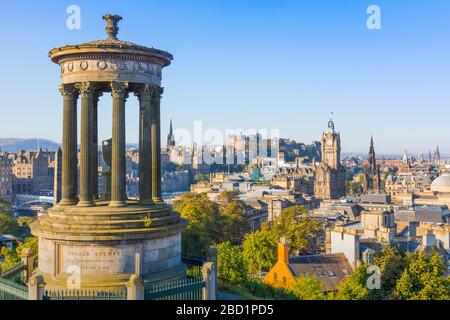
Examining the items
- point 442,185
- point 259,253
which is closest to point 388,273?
point 259,253

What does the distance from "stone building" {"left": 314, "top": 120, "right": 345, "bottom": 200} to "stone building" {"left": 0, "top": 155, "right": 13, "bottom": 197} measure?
312 ft

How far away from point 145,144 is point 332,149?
156 m

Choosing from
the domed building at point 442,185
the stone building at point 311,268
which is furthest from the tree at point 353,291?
the domed building at point 442,185

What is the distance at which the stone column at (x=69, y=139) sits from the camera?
72.6 feet

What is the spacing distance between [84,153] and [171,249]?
5.23 m

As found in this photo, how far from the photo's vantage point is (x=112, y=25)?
22484 mm

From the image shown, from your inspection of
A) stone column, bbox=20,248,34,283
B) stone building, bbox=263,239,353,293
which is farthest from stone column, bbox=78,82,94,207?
stone building, bbox=263,239,353,293

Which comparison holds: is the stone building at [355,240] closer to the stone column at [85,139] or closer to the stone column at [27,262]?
the stone column at [27,262]

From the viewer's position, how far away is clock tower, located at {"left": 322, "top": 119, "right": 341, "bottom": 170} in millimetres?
171875

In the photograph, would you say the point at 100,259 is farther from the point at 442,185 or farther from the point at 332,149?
the point at 332,149

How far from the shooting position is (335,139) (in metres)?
172
